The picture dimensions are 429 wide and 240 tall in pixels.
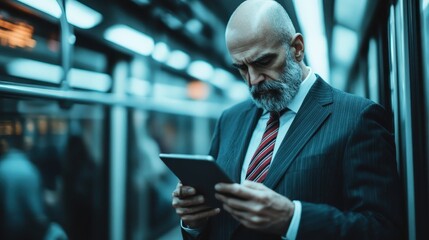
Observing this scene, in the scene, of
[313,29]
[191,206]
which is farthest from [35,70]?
[313,29]

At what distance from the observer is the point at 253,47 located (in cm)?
138

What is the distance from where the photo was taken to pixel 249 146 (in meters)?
1.54

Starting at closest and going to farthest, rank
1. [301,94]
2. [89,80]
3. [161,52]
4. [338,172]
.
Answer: [338,172] → [301,94] → [89,80] → [161,52]

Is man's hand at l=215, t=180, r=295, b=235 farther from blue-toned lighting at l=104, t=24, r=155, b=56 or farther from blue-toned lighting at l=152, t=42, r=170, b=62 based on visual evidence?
blue-toned lighting at l=152, t=42, r=170, b=62

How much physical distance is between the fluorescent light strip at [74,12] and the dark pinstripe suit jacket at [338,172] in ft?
5.43

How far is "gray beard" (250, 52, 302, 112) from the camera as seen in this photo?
141cm

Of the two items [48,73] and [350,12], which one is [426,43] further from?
[48,73]

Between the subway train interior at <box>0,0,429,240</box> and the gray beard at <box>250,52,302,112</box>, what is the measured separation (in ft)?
1.23

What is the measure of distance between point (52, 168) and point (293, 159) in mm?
2174

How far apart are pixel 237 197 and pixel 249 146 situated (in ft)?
1.33

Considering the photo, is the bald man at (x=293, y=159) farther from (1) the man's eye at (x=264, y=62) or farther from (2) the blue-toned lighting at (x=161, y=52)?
(2) the blue-toned lighting at (x=161, y=52)

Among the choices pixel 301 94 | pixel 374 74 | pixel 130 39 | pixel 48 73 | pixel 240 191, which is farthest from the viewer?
pixel 130 39

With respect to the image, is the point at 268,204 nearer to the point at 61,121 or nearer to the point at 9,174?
the point at 9,174

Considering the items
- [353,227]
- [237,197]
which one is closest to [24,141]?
[237,197]
